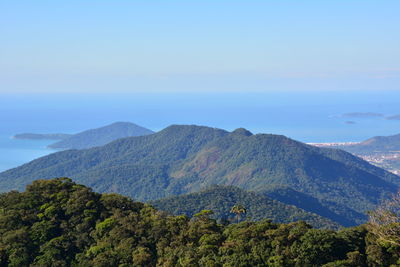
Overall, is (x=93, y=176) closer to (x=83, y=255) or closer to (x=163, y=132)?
(x=163, y=132)

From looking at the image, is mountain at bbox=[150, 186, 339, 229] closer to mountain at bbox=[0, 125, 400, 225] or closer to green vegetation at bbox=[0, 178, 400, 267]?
mountain at bbox=[0, 125, 400, 225]

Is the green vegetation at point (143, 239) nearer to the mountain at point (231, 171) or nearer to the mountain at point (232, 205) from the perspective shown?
the mountain at point (232, 205)

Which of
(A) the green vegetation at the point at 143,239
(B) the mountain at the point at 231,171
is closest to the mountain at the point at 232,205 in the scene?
(B) the mountain at the point at 231,171

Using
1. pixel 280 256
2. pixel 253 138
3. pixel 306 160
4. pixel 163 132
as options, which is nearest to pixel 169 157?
pixel 163 132

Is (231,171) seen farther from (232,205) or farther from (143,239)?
(143,239)

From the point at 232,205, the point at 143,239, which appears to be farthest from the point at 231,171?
the point at 143,239
